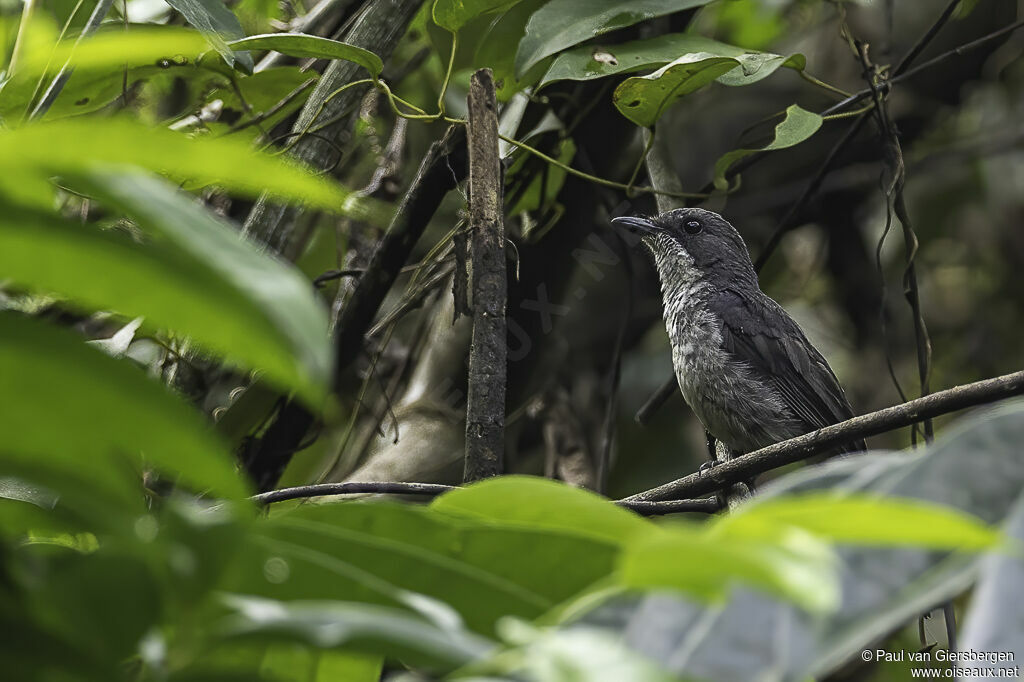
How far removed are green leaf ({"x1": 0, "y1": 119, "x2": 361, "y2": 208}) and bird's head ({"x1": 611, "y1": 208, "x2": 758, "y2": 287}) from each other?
3777mm

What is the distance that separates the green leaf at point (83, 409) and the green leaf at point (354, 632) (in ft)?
0.29

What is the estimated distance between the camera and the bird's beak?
3943 millimetres

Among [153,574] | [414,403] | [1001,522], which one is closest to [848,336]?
[414,403]

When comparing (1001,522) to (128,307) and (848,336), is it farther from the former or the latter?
(848,336)

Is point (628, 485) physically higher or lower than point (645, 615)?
lower

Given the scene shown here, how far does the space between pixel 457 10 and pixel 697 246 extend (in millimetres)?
1968

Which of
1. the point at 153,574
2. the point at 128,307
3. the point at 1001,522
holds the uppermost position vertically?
the point at 128,307

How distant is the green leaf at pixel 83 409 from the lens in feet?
2.01

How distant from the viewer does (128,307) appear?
0.58 metres

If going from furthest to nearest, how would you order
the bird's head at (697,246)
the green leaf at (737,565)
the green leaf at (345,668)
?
the bird's head at (697,246), the green leaf at (345,668), the green leaf at (737,565)

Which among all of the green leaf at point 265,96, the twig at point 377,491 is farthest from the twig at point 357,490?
the green leaf at point 265,96

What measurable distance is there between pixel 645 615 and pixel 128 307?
41 cm

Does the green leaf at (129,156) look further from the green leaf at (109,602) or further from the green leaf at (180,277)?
the green leaf at (109,602)

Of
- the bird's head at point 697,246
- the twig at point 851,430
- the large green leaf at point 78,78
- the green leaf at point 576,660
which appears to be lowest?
the bird's head at point 697,246
